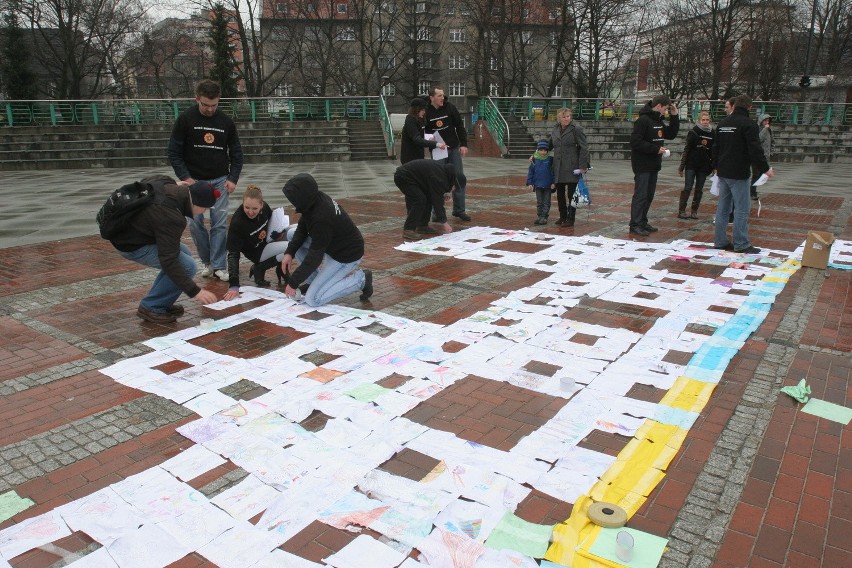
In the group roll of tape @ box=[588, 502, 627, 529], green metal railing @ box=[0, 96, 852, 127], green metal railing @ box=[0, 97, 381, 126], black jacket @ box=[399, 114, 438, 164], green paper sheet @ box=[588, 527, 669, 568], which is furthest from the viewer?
green metal railing @ box=[0, 96, 852, 127]

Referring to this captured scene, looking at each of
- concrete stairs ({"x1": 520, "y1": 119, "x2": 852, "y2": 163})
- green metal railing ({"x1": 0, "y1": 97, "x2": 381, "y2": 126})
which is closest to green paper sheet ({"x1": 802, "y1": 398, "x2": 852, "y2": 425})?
concrete stairs ({"x1": 520, "y1": 119, "x2": 852, "y2": 163})

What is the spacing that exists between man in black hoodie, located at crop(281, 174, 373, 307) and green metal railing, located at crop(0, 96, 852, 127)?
743 inches

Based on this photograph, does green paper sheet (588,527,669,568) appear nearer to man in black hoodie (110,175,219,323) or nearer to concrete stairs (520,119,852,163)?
man in black hoodie (110,175,219,323)

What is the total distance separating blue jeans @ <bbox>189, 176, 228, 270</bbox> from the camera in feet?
19.7

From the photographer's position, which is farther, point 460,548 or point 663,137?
point 663,137

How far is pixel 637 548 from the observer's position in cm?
231

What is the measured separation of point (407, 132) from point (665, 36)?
32979mm

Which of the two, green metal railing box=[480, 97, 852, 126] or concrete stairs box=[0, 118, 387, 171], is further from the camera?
green metal railing box=[480, 97, 852, 126]

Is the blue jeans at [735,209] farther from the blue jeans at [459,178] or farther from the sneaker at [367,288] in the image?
the sneaker at [367,288]

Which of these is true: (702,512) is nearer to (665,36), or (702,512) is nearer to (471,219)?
(471,219)

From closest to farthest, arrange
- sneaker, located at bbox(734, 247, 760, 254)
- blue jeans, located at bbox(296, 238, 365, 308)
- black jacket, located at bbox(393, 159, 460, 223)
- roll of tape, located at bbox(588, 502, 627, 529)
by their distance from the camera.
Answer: roll of tape, located at bbox(588, 502, 627, 529) → blue jeans, located at bbox(296, 238, 365, 308) → sneaker, located at bbox(734, 247, 760, 254) → black jacket, located at bbox(393, 159, 460, 223)

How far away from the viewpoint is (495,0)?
32656 mm

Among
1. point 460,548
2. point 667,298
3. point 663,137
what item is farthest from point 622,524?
point 663,137

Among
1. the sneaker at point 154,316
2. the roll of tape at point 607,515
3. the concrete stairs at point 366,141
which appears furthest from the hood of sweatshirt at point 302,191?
the concrete stairs at point 366,141
